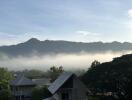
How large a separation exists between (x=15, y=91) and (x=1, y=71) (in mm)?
11882

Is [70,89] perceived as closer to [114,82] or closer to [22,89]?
[114,82]

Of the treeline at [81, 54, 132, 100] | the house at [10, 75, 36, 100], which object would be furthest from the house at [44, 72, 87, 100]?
the house at [10, 75, 36, 100]

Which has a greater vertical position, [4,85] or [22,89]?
[4,85]

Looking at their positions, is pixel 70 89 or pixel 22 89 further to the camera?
pixel 22 89

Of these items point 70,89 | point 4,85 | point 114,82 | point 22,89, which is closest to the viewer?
point 70,89

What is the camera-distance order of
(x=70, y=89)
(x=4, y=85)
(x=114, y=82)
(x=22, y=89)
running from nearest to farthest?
(x=70, y=89)
(x=114, y=82)
(x=22, y=89)
(x=4, y=85)

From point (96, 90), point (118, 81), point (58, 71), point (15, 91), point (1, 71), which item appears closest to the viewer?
point (118, 81)

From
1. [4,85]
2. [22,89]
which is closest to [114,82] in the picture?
[22,89]

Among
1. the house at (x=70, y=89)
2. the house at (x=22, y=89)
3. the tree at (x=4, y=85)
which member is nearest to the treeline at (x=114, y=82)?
the house at (x=70, y=89)

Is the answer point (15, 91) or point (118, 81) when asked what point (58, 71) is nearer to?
point (15, 91)

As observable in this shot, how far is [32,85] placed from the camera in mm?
85938

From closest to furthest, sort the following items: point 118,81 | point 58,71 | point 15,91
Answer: point 118,81 → point 15,91 → point 58,71

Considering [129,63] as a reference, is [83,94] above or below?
below

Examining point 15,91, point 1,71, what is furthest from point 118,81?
point 1,71
